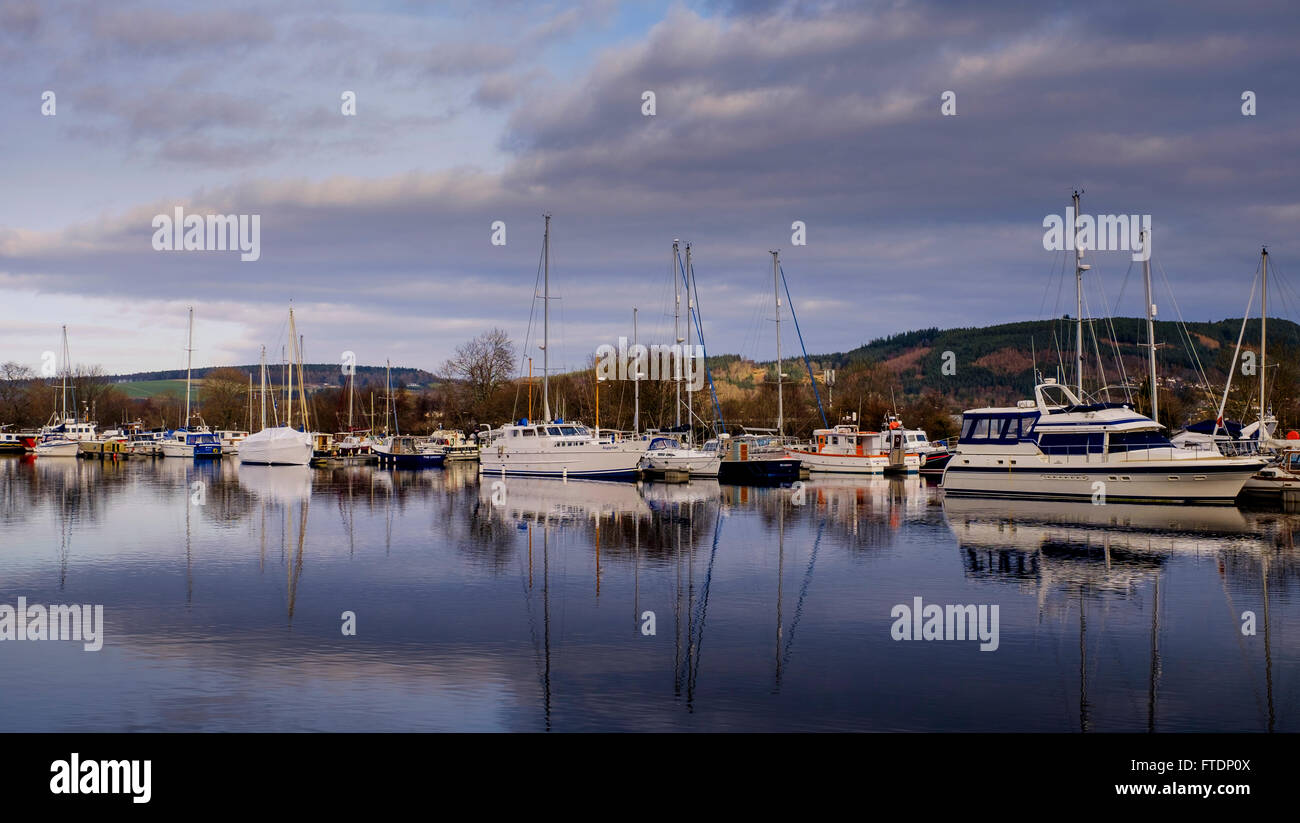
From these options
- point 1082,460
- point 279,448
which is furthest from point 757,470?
point 279,448

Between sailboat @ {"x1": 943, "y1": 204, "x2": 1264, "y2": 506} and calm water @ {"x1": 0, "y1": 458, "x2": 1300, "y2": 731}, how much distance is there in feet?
8.84

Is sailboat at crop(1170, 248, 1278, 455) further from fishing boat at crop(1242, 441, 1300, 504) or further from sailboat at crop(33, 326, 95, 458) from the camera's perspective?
sailboat at crop(33, 326, 95, 458)

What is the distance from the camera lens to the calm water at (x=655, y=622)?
43.1 feet

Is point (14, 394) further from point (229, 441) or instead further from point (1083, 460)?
point (1083, 460)

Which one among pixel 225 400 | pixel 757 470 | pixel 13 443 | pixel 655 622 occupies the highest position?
pixel 225 400

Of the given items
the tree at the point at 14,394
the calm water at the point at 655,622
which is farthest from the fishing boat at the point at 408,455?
the tree at the point at 14,394

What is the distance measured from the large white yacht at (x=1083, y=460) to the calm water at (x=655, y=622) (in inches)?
106

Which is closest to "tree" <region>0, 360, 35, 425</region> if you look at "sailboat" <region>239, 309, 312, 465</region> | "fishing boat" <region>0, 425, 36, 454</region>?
"fishing boat" <region>0, 425, 36, 454</region>

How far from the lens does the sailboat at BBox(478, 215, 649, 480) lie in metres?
60.3

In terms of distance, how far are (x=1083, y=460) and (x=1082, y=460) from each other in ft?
0.14

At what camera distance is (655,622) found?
1891 centimetres

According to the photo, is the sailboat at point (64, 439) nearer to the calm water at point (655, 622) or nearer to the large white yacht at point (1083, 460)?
the calm water at point (655, 622)
